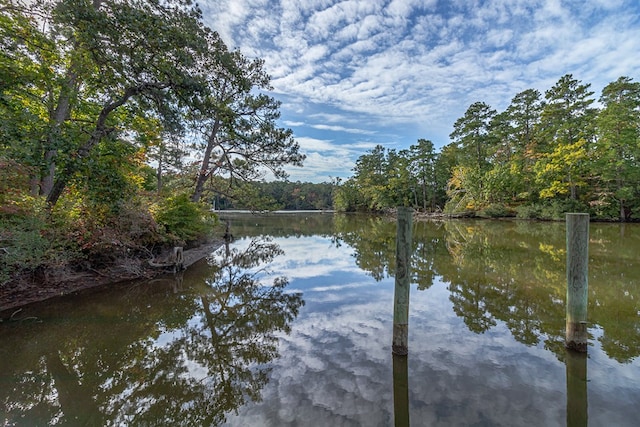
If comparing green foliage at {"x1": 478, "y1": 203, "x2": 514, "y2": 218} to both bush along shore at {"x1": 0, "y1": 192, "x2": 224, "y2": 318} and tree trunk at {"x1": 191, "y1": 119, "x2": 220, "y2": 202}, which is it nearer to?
tree trunk at {"x1": 191, "y1": 119, "x2": 220, "y2": 202}

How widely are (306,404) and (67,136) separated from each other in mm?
6079

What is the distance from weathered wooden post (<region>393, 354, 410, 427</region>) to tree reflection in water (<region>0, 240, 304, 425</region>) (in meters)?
1.38

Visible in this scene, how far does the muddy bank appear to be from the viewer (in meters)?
5.34

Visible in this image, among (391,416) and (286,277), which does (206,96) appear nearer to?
(286,277)

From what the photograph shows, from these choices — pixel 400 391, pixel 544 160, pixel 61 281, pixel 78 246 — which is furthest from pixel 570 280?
pixel 544 160

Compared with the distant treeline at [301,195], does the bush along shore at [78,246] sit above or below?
below

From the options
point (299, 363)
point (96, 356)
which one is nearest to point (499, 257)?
point (299, 363)

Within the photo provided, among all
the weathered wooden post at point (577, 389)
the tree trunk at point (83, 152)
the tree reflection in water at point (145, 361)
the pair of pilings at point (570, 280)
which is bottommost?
the tree reflection in water at point (145, 361)

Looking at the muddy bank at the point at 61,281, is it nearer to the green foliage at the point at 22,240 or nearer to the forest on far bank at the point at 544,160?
the green foliage at the point at 22,240

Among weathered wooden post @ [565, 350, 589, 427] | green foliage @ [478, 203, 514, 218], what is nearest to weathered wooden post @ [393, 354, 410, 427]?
weathered wooden post @ [565, 350, 589, 427]

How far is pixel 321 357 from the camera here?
3.73 metres

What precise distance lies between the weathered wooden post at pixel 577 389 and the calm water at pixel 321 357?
1 centimetres

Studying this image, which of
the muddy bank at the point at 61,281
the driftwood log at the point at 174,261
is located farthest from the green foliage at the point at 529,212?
the muddy bank at the point at 61,281

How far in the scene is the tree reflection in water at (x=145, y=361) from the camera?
2.76 metres
